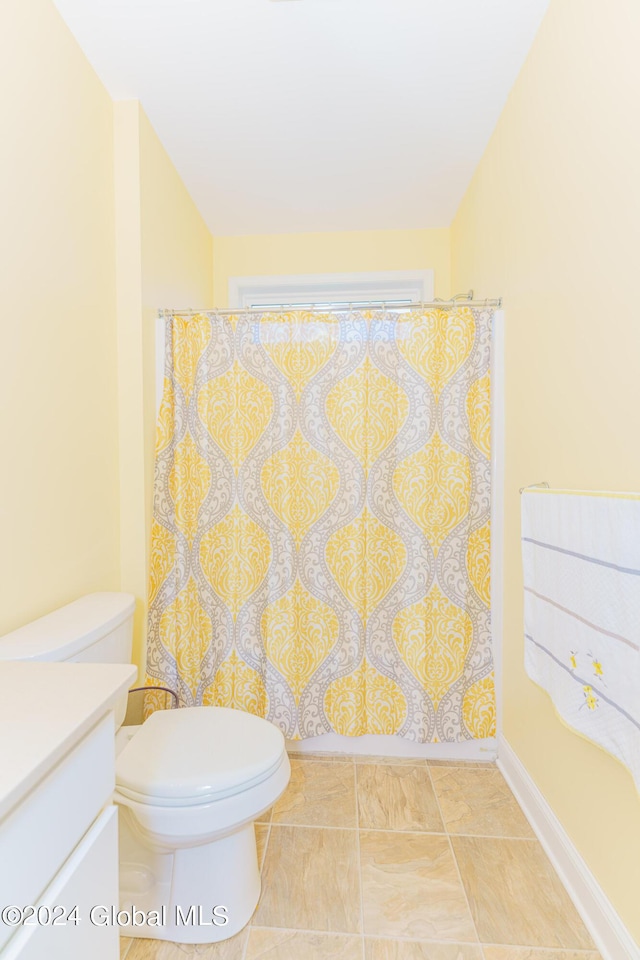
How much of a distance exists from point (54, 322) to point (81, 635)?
0.84 metres

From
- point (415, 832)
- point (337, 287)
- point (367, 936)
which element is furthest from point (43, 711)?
Result: point (337, 287)

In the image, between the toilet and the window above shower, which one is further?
the window above shower

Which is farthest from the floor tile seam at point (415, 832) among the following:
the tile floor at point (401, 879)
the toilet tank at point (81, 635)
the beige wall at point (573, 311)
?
the toilet tank at point (81, 635)

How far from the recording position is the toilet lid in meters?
1.11

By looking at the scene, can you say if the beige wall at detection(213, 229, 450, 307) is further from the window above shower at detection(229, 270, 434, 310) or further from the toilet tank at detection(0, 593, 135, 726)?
the toilet tank at detection(0, 593, 135, 726)

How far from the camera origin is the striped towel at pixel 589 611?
3.09 feet

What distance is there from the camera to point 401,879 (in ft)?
4.43

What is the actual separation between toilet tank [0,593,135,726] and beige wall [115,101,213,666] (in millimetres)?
326

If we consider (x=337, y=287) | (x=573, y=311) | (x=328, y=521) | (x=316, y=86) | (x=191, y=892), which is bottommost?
(x=191, y=892)

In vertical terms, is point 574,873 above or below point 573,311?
below

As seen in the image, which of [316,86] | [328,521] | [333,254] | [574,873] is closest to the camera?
[574,873]

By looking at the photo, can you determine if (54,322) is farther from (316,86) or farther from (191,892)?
(191,892)

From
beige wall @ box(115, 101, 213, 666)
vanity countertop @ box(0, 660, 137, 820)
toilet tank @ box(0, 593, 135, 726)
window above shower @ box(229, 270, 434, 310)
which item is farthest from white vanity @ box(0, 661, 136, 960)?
window above shower @ box(229, 270, 434, 310)

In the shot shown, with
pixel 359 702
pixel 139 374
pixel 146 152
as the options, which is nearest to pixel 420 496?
pixel 359 702
